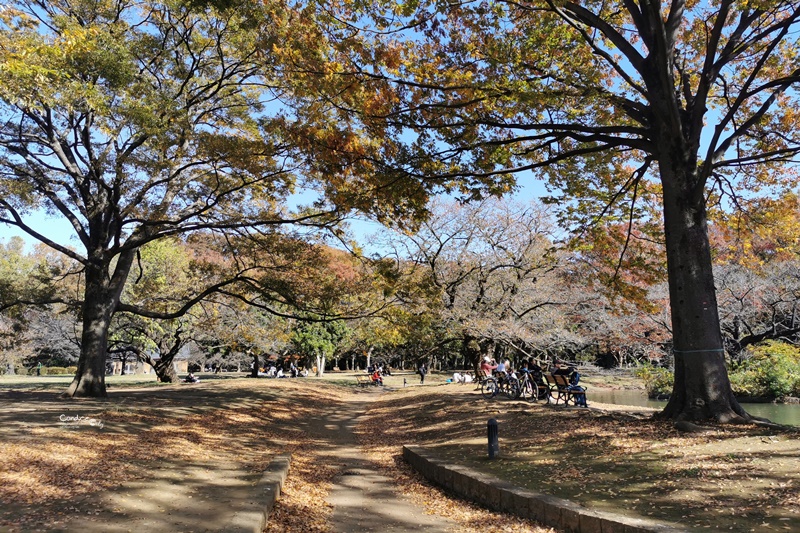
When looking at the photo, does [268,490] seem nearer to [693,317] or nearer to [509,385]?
[693,317]

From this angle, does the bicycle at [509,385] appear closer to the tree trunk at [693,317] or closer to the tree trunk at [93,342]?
the tree trunk at [693,317]

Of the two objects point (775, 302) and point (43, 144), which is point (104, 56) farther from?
point (775, 302)

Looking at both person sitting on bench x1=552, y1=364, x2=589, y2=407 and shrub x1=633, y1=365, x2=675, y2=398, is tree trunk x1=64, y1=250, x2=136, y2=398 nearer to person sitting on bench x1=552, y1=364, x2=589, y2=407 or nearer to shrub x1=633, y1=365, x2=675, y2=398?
person sitting on bench x1=552, y1=364, x2=589, y2=407

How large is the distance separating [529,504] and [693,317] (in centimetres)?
417

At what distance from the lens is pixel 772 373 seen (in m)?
19.9

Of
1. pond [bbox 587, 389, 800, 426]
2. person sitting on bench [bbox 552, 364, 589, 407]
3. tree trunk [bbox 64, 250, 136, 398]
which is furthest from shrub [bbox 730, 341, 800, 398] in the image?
tree trunk [bbox 64, 250, 136, 398]

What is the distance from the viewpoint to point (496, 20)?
9180mm

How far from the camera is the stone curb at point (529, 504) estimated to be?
4270 millimetres

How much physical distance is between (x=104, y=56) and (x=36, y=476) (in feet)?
28.6

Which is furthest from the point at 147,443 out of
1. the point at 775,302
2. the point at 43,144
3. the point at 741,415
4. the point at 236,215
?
the point at 775,302

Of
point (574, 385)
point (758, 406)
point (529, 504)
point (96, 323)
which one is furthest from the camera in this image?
point (758, 406)

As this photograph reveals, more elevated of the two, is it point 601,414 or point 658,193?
point 658,193

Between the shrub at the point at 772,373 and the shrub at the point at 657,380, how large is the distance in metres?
2.49

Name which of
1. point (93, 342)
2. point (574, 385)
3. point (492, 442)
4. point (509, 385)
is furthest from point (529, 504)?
point (93, 342)
